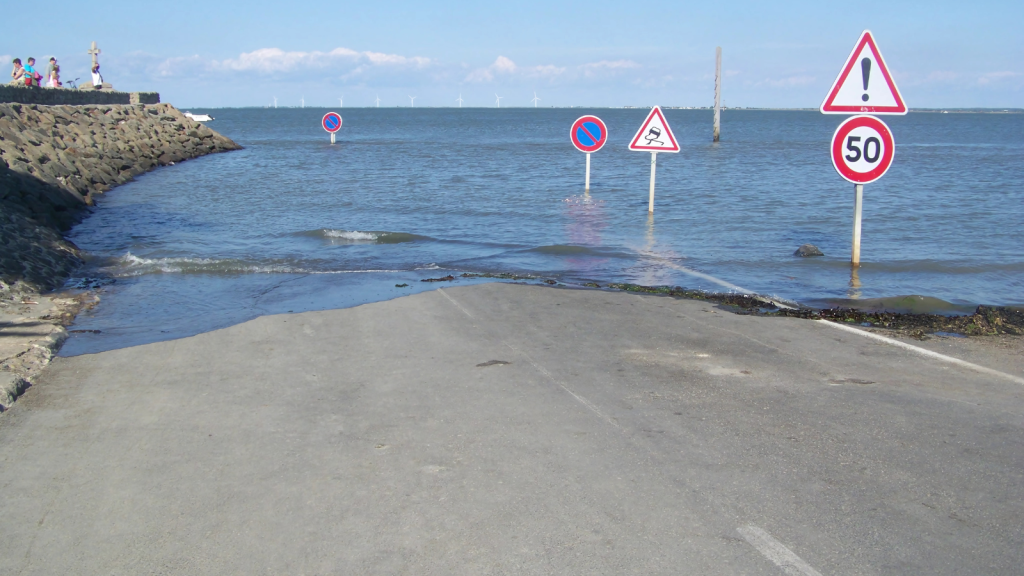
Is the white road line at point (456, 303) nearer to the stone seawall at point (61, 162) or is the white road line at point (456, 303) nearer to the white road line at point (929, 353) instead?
the white road line at point (929, 353)

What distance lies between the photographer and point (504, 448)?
4.58 m

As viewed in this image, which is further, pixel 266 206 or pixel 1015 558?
pixel 266 206

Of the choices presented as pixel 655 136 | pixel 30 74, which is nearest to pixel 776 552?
pixel 655 136

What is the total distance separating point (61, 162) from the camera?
68.6ft

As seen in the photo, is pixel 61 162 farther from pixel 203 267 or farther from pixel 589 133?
pixel 589 133

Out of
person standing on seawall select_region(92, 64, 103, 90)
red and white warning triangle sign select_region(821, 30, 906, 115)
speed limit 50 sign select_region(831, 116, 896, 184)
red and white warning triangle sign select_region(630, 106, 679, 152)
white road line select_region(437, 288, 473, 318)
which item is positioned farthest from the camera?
person standing on seawall select_region(92, 64, 103, 90)

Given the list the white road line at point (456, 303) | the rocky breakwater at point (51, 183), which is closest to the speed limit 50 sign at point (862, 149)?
the white road line at point (456, 303)

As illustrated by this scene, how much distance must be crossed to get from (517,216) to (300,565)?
14456 mm

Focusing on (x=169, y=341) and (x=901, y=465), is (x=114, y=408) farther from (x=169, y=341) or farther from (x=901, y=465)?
(x=901, y=465)

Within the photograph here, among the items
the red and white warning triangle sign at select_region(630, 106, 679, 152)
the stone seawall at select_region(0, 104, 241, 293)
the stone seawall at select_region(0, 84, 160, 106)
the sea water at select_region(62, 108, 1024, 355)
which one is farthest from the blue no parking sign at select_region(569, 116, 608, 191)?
the stone seawall at select_region(0, 84, 160, 106)

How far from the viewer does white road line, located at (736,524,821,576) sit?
331cm

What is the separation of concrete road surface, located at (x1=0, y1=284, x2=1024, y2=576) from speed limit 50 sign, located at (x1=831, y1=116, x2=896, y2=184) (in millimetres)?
2732

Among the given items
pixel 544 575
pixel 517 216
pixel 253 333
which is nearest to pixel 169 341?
pixel 253 333

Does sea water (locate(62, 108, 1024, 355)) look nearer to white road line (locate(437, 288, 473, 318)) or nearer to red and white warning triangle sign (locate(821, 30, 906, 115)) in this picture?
white road line (locate(437, 288, 473, 318))
